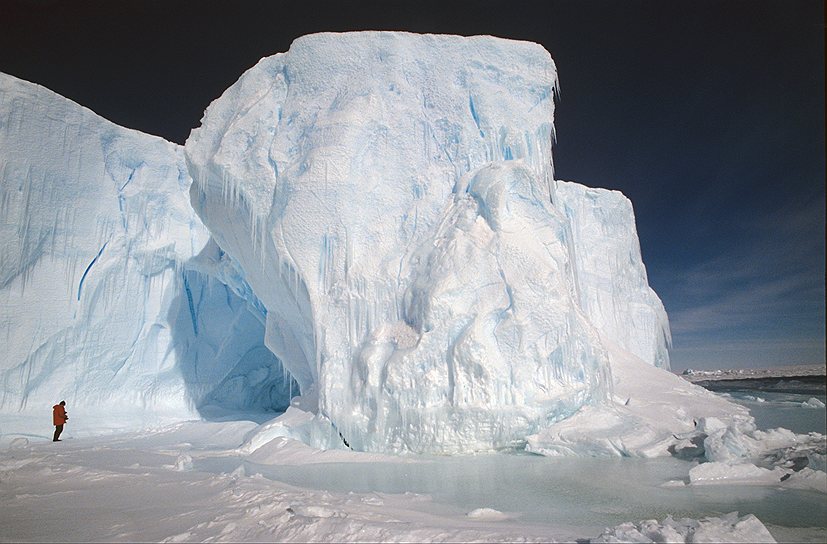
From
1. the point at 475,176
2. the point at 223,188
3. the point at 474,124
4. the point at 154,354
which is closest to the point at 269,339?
the point at 223,188

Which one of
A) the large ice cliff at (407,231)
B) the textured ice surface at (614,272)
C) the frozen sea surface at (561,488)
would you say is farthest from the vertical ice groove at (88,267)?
the textured ice surface at (614,272)

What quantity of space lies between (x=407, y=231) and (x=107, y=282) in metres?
8.48

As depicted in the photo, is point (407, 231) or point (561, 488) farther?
point (407, 231)

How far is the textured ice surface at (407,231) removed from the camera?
8047 mm

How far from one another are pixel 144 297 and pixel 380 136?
26.8 feet

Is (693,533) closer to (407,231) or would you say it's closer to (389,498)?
(389,498)

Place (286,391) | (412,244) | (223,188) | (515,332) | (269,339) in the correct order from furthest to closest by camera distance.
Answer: (286,391)
(269,339)
(223,188)
(412,244)
(515,332)

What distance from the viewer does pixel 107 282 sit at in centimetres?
1287

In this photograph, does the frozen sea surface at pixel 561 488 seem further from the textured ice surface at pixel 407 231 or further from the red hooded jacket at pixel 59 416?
the red hooded jacket at pixel 59 416

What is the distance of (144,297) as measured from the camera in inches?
528

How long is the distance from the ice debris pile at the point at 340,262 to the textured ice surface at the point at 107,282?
48 millimetres

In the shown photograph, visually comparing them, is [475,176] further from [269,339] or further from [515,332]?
[269,339]

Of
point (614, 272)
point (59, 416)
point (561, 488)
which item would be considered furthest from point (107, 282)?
point (614, 272)

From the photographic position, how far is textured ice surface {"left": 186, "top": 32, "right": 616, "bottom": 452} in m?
8.05
